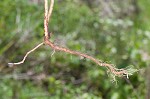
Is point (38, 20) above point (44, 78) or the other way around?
above

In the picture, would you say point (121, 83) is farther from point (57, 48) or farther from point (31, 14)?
point (57, 48)

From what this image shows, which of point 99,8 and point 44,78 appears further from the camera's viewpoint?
point 99,8

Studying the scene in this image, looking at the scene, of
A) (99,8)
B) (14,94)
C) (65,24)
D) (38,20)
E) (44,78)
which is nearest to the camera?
(14,94)

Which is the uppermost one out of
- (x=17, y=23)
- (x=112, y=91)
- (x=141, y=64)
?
(x=17, y=23)

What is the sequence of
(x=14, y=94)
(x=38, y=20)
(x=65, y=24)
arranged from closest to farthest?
(x=14, y=94)
(x=38, y=20)
(x=65, y=24)

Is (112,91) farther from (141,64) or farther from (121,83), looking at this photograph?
(141,64)

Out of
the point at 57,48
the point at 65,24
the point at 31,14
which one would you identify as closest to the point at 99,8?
the point at 65,24
